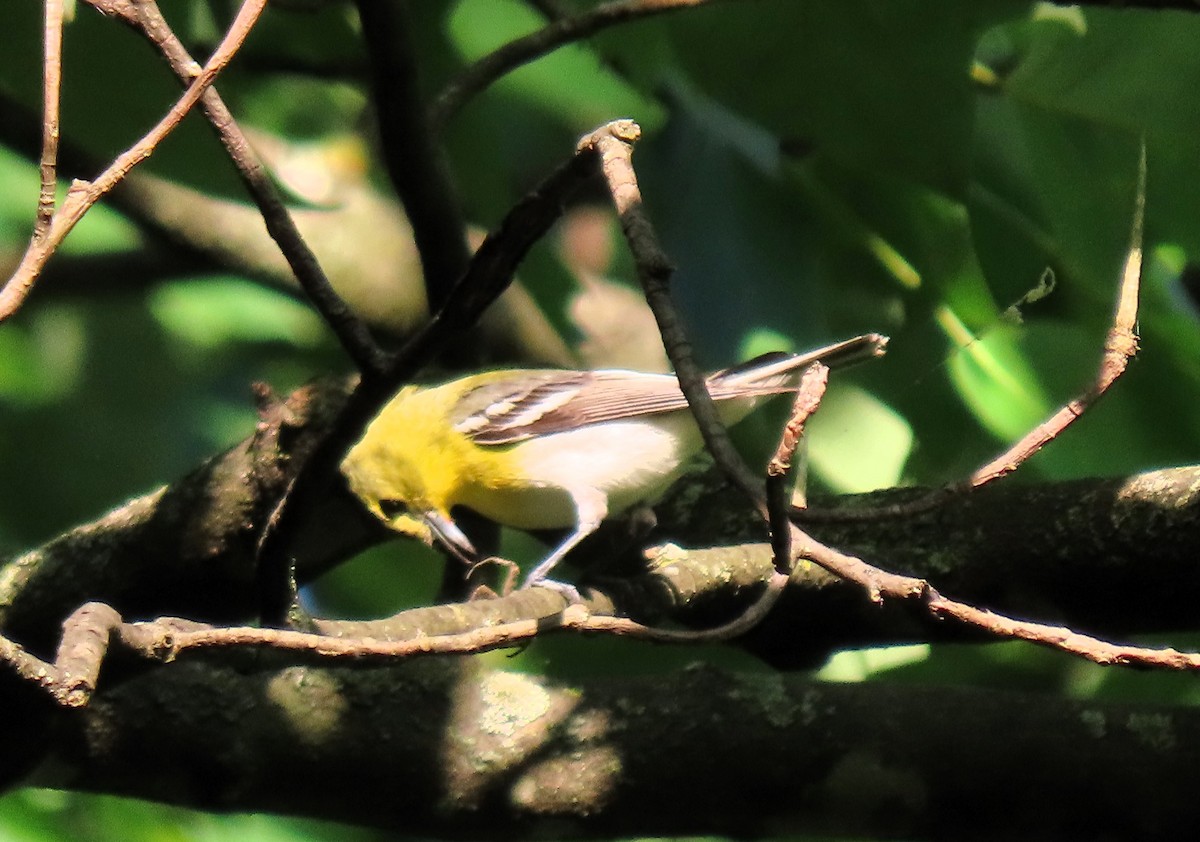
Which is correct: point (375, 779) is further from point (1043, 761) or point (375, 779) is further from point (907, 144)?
point (907, 144)

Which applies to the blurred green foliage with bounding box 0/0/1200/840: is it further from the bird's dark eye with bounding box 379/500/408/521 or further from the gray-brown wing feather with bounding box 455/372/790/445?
the bird's dark eye with bounding box 379/500/408/521

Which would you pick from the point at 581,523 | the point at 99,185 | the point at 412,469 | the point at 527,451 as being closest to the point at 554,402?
the point at 527,451

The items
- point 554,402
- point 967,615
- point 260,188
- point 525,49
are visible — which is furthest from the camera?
point 554,402

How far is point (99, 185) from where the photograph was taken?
1.55 metres

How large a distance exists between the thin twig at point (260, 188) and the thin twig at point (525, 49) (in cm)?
104

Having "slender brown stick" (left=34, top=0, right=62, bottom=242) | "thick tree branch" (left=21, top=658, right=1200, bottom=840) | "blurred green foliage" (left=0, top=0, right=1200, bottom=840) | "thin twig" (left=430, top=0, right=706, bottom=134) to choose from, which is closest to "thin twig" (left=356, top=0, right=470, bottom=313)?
"thin twig" (left=430, top=0, right=706, bottom=134)

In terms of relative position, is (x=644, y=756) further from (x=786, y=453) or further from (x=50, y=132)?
(x=50, y=132)

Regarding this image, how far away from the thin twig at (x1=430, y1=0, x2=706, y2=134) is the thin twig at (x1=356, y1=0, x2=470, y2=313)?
7 centimetres

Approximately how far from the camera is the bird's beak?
3736 mm

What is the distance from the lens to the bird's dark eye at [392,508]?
149 inches

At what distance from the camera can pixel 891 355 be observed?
9.61ft

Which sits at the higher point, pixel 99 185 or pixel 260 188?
pixel 99 185

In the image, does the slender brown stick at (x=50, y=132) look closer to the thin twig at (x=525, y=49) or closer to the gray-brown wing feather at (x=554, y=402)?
the thin twig at (x=525, y=49)

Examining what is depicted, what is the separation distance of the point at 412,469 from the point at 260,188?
7.53 feet
